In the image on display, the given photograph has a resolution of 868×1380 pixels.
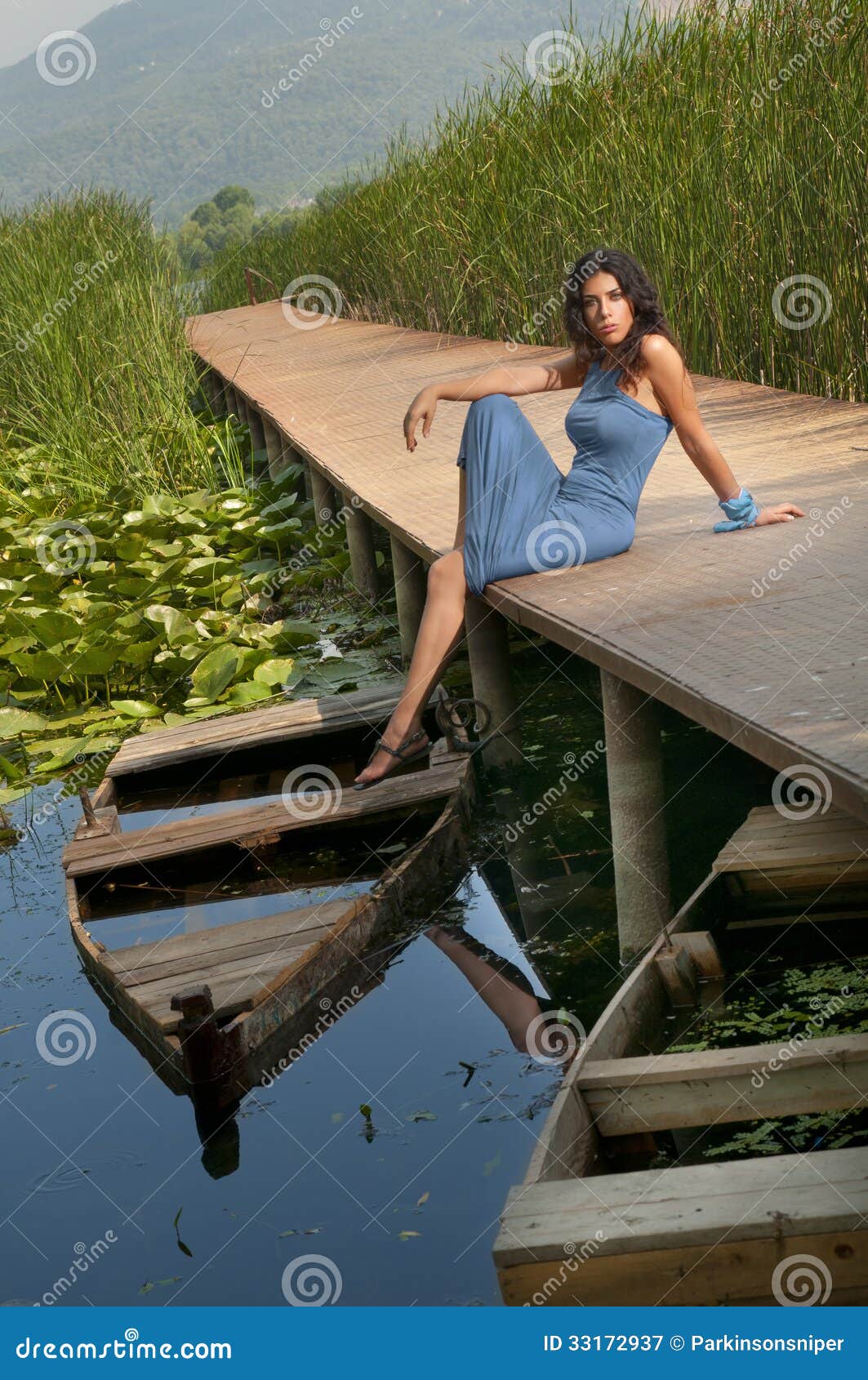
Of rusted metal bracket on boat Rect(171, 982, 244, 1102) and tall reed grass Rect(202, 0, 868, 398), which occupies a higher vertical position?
tall reed grass Rect(202, 0, 868, 398)

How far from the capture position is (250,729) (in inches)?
172

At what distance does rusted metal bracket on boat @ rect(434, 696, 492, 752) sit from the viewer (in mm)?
4047

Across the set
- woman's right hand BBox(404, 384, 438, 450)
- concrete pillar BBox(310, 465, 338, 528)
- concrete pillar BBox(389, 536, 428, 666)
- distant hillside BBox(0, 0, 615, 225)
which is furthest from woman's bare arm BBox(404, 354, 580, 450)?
distant hillside BBox(0, 0, 615, 225)

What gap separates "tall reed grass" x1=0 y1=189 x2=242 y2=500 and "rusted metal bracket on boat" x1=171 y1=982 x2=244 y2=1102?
454 centimetres

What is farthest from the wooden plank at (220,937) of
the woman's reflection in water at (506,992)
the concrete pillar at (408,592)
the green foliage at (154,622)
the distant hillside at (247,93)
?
the distant hillside at (247,93)

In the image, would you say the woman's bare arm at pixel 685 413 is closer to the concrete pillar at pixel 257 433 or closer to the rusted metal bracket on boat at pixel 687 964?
the rusted metal bracket on boat at pixel 687 964

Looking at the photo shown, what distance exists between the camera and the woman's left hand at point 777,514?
11.5 feet

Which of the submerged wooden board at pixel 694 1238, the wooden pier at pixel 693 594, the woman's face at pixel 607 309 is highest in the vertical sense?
the woman's face at pixel 607 309

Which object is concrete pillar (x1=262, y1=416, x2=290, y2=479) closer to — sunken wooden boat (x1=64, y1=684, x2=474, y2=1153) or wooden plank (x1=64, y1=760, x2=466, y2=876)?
sunken wooden boat (x1=64, y1=684, x2=474, y2=1153)

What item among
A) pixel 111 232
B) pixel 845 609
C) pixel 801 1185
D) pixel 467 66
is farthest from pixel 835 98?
pixel 467 66

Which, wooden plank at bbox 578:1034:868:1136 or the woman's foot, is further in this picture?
the woman's foot

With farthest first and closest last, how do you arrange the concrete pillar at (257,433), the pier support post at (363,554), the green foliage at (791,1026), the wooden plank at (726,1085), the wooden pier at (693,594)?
the concrete pillar at (257,433) < the pier support post at (363,554) < the wooden pier at (693,594) < the green foliage at (791,1026) < the wooden plank at (726,1085)

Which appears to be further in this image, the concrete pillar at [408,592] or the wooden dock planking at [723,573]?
the concrete pillar at [408,592]

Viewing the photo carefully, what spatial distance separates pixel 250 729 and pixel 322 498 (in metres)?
2.43
